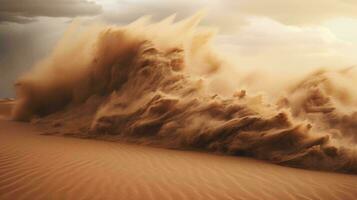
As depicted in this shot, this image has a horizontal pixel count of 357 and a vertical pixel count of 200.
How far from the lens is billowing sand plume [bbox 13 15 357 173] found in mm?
7418

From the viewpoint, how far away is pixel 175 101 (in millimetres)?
8867

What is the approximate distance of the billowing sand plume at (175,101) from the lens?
7418 millimetres

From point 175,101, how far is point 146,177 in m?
3.80

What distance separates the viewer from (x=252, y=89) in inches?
450

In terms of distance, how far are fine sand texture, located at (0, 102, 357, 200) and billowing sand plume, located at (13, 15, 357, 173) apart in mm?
686

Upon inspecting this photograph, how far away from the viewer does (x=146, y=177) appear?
205 inches

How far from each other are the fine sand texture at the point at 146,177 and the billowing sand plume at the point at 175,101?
2.25 feet

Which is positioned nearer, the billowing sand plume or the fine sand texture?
the fine sand texture

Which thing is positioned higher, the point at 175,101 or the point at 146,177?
the point at 175,101

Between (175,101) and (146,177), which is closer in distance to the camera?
(146,177)

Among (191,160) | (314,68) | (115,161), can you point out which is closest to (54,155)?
(115,161)

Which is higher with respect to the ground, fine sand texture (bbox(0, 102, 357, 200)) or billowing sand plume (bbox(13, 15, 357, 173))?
billowing sand plume (bbox(13, 15, 357, 173))

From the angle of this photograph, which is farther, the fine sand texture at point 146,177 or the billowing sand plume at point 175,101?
the billowing sand plume at point 175,101

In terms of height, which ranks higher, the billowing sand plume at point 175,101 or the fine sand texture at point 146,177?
the billowing sand plume at point 175,101
